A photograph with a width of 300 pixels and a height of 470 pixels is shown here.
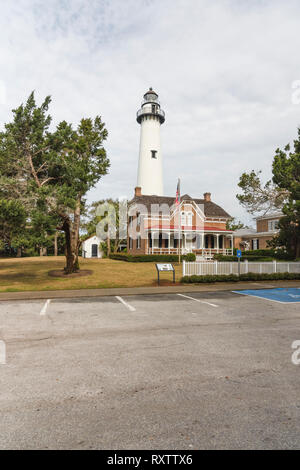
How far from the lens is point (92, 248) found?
4653cm

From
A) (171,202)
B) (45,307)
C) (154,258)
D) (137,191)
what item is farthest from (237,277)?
(137,191)

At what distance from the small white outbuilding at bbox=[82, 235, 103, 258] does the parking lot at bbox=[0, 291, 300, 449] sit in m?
37.8

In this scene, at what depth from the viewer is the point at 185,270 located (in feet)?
62.6

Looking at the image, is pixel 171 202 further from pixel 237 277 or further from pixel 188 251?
pixel 237 277

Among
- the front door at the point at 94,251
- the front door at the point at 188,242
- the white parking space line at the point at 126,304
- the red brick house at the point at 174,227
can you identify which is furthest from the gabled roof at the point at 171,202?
the white parking space line at the point at 126,304

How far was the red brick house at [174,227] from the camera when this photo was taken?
36.5 metres

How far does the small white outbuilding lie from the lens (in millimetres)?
46188

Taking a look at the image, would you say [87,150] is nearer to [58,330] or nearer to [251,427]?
[58,330]

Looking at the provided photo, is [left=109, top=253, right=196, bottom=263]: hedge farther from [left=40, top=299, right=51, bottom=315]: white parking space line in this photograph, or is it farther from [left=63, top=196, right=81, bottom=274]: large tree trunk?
[left=40, top=299, right=51, bottom=315]: white parking space line

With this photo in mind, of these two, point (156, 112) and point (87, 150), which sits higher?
point (156, 112)

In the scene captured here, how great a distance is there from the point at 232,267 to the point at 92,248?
30.1 meters

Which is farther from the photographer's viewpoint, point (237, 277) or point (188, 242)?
point (188, 242)

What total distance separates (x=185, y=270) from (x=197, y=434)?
52.9 ft
